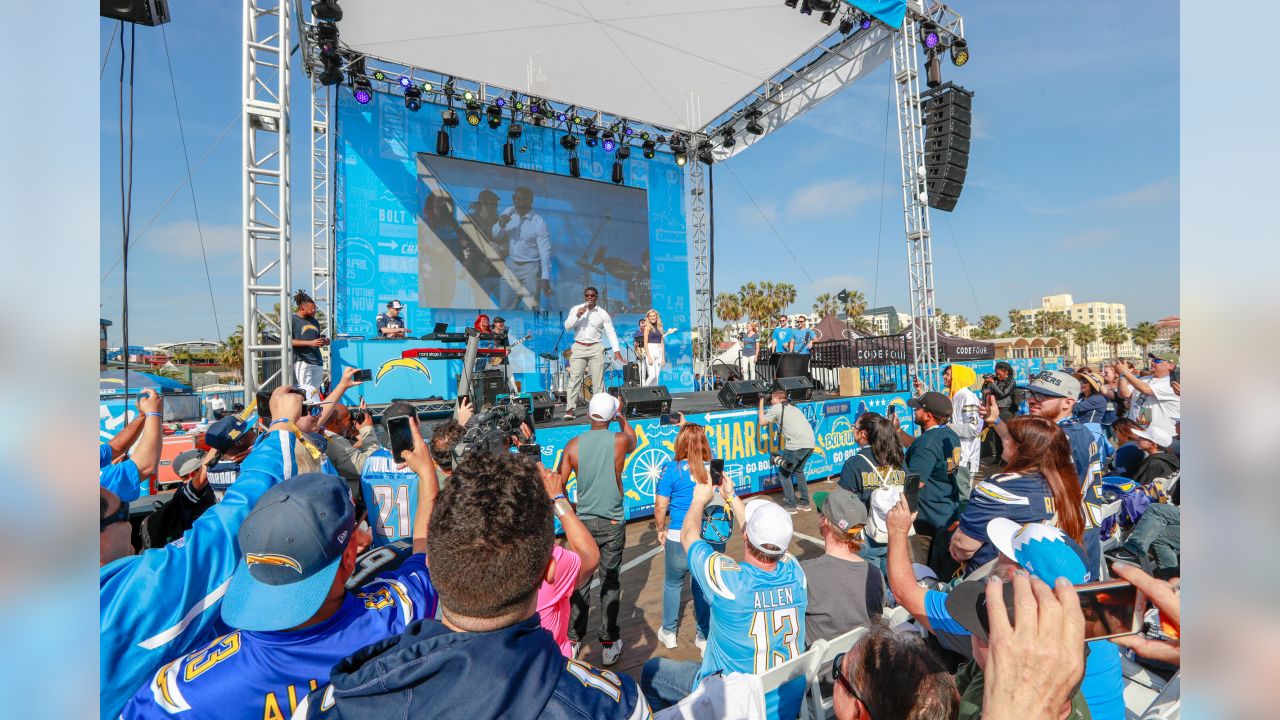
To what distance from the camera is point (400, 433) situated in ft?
7.57

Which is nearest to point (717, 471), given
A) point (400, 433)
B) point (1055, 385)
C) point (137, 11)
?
point (400, 433)

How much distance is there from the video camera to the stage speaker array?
30.4 ft

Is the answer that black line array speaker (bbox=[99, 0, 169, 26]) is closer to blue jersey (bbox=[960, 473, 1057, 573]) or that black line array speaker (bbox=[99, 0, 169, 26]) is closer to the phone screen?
the phone screen

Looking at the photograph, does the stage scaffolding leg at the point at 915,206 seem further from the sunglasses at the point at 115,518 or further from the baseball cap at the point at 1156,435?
the sunglasses at the point at 115,518

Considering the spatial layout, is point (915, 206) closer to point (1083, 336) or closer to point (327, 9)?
point (327, 9)

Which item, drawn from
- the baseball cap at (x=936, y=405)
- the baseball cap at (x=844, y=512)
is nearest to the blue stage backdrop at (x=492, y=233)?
the baseball cap at (x=936, y=405)

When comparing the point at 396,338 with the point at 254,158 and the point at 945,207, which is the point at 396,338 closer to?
the point at 254,158

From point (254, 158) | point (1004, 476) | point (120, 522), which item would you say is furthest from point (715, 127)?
point (120, 522)

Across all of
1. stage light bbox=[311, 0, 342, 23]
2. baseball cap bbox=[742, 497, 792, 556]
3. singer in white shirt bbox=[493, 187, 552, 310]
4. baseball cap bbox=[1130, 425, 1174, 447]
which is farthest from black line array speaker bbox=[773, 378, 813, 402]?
stage light bbox=[311, 0, 342, 23]

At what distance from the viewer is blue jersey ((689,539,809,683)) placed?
6.62 ft

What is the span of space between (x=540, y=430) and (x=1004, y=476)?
14.6ft

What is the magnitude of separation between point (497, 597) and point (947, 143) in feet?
36.1

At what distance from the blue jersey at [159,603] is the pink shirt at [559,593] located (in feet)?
3.26
